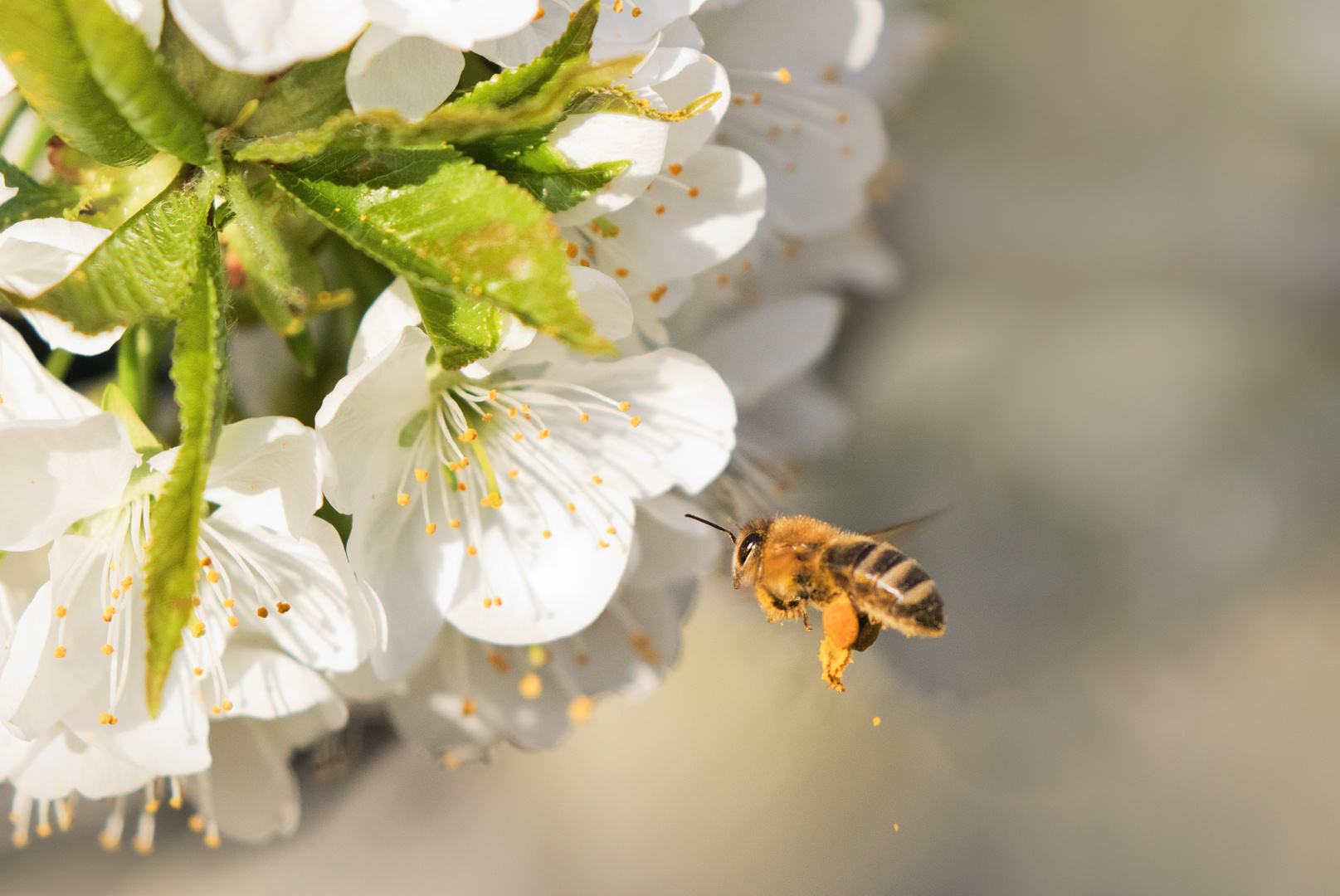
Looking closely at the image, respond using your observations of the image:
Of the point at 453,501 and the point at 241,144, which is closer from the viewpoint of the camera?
the point at 241,144

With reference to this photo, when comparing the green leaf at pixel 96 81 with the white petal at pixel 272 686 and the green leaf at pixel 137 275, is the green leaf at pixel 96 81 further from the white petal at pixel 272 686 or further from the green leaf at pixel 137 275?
the white petal at pixel 272 686

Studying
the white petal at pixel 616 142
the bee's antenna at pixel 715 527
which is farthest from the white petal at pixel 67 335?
the bee's antenna at pixel 715 527

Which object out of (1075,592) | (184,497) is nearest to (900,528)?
(184,497)

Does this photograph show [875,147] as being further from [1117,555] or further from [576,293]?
[1117,555]

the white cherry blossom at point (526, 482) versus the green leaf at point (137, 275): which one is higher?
the green leaf at point (137, 275)

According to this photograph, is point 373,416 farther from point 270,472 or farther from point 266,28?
point 266,28

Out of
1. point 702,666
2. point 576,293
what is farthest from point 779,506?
point 702,666

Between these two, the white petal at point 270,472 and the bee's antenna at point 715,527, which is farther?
the bee's antenna at point 715,527
